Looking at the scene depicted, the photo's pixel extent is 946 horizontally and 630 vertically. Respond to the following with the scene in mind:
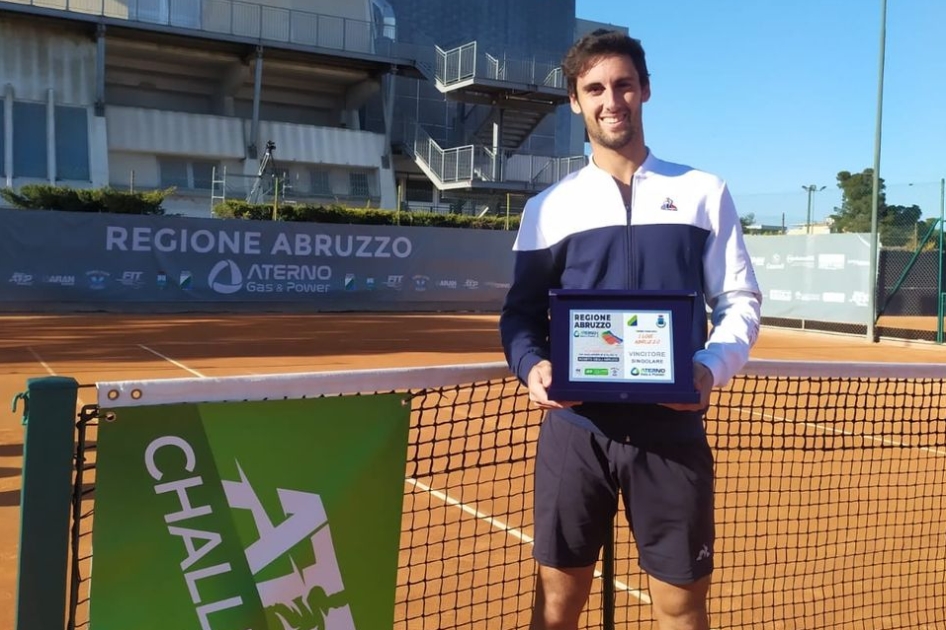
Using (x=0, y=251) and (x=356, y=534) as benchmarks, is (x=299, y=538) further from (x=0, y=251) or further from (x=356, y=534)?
(x=0, y=251)

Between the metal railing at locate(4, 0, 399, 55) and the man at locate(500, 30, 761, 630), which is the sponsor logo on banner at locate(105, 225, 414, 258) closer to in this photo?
the metal railing at locate(4, 0, 399, 55)

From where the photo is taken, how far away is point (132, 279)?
1906 cm

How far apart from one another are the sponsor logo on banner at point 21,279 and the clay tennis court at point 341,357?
111 cm

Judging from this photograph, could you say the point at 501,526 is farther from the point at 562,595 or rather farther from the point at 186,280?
the point at 186,280

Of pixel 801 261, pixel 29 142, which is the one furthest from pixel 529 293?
pixel 29 142

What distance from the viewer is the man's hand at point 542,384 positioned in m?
2.15

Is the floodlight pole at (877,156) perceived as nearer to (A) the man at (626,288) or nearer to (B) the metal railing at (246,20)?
(A) the man at (626,288)

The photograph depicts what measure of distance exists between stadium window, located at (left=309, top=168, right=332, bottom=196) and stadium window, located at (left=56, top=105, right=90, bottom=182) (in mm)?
8882

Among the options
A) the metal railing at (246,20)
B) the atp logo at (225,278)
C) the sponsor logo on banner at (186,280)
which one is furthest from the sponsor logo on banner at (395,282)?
the metal railing at (246,20)

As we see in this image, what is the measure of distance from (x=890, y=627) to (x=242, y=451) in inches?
127

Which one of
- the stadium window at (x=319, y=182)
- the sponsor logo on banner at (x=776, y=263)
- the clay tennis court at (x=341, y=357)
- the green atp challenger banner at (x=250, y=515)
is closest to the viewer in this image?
the green atp challenger banner at (x=250, y=515)

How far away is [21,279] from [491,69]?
900 inches

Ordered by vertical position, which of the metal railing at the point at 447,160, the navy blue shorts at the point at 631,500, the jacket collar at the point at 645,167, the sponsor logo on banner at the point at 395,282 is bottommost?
the navy blue shorts at the point at 631,500

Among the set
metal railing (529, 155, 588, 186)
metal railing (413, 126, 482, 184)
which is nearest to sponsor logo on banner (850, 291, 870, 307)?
metal railing (529, 155, 588, 186)
